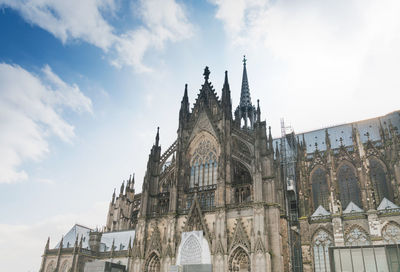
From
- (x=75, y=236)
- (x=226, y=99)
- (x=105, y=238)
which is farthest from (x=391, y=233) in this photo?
(x=75, y=236)

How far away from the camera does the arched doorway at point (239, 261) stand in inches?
1139

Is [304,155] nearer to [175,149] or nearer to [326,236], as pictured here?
[326,236]

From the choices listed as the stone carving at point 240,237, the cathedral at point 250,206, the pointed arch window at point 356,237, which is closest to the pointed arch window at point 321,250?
the cathedral at point 250,206

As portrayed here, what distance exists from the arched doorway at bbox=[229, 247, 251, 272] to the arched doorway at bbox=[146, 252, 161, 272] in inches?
312

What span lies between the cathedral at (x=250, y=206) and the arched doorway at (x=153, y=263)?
92mm

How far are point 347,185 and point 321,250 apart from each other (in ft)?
35.1

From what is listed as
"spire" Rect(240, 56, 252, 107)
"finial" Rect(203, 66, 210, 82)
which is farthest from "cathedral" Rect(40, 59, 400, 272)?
"spire" Rect(240, 56, 252, 107)

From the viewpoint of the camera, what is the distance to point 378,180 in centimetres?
4100

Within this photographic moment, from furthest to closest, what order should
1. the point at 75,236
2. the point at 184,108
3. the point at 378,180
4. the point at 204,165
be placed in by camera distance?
the point at 75,236 < the point at 378,180 < the point at 184,108 < the point at 204,165

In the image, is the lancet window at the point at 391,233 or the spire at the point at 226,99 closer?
the lancet window at the point at 391,233

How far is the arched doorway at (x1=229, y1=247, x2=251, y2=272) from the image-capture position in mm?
28928

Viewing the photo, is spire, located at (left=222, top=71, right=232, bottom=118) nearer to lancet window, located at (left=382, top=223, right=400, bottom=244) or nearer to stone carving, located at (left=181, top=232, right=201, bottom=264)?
stone carving, located at (left=181, top=232, right=201, bottom=264)

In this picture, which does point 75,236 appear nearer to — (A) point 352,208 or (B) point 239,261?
(B) point 239,261

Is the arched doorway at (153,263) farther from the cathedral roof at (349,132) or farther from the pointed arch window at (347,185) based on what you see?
the cathedral roof at (349,132)
